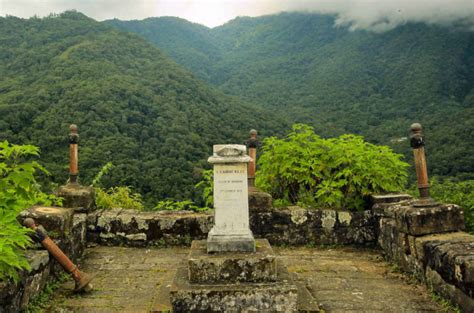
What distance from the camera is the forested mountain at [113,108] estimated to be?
734 inches

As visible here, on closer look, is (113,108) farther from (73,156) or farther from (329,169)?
(329,169)

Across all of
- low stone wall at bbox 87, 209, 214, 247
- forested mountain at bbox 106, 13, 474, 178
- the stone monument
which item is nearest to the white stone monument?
the stone monument

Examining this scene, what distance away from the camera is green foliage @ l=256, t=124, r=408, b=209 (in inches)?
233

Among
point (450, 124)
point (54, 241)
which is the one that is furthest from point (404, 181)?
point (450, 124)

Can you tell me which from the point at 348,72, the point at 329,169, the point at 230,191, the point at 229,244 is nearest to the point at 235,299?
the point at 229,244

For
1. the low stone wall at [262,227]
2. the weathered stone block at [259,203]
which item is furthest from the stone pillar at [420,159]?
the weathered stone block at [259,203]

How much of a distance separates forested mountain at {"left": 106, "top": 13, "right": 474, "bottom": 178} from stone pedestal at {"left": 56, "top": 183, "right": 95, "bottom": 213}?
11.9 m

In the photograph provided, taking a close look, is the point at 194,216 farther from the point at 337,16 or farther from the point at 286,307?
the point at 337,16

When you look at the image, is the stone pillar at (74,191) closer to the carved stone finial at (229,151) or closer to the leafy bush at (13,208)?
the leafy bush at (13,208)

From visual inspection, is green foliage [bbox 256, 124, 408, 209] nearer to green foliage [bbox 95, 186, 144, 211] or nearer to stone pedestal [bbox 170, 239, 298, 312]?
stone pedestal [bbox 170, 239, 298, 312]

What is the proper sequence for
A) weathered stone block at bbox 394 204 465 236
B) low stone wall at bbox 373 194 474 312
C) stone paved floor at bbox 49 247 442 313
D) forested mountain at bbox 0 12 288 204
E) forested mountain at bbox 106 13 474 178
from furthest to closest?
forested mountain at bbox 106 13 474 178, forested mountain at bbox 0 12 288 204, weathered stone block at bbox 394 204 465 236, stone paved floor at bbox 49 247 442 313, low stone wall at bbox 373 194 474 312

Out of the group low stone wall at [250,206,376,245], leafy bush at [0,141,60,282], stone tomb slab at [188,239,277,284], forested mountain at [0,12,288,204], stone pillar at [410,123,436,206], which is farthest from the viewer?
forested mountain at [0,12,288,204]

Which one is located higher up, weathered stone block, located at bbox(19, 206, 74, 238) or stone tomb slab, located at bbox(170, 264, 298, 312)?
weathered stone block, located at bbox(19, 206, 74, 238)

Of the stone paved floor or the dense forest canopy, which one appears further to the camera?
the dense forest canopy
